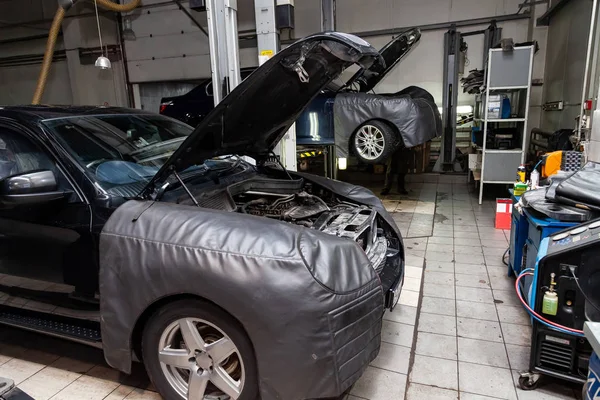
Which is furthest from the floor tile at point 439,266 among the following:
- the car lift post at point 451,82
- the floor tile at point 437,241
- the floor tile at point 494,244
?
the car lift post at point 451,82

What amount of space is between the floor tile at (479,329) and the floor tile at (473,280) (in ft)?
1.93

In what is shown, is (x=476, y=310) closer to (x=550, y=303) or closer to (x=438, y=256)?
(x=550, y=303)

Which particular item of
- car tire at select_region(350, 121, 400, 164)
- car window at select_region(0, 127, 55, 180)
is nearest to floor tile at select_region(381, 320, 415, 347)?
car window at select_region(0, 127, 55, 180)

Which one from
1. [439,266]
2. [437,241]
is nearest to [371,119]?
[437,241]

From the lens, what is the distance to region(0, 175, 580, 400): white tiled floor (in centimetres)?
201

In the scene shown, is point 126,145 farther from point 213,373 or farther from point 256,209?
point 213,373

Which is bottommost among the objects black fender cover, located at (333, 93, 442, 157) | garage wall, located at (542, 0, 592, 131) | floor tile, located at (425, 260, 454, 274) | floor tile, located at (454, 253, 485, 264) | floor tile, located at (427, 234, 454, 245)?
floor tile, located at (425, 260, 454, 274)

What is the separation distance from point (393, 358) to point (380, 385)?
26cm

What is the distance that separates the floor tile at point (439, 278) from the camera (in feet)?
10.9

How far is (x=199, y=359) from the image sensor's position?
5.61ft

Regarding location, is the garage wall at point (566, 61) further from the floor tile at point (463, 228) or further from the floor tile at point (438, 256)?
the floor tile at point (438, 256)

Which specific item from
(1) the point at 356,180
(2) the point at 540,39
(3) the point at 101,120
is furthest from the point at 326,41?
(2) the point at 540,39

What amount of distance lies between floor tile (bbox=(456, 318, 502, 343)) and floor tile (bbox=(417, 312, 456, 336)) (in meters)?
0.04

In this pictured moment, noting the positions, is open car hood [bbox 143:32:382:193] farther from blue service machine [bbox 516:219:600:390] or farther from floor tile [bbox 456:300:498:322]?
floor tile [bbox 456:300:498:322]
